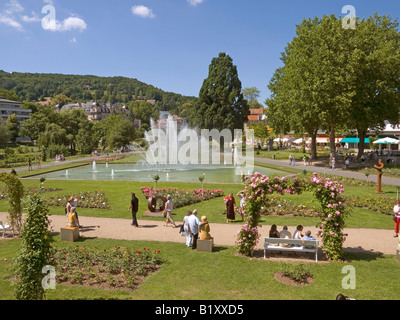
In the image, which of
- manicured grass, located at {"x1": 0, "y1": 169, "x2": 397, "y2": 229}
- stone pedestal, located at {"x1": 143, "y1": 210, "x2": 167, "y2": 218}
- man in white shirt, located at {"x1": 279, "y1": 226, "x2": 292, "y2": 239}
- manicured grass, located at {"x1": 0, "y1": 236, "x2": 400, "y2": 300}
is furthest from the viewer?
stone pedestal, located at {"x1": 143, "y1": 210, "x2": 167, "y2": 218}

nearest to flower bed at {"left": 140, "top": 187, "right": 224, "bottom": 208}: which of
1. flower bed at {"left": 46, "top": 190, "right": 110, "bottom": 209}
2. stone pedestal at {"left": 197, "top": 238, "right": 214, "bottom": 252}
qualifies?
flower bed at {"left": 46, "top": 190, "right": 110, "bottom": 209}

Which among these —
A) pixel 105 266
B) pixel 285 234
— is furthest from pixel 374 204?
pixel 105 266

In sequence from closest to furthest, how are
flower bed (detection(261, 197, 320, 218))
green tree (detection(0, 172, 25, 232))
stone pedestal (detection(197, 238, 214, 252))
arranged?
stone pedestal (detection(197, 238, 214, 252)) < green tree (detection(0, 172, 25, 232)) < flower bed (detection(261, 197, 320, 218))

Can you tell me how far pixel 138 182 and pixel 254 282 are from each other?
64.9 feet

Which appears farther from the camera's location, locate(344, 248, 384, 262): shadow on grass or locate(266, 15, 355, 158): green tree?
locate(266, 15, 355, 158): green tree

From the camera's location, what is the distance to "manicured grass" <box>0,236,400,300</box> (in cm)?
838

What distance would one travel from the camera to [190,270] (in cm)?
1007

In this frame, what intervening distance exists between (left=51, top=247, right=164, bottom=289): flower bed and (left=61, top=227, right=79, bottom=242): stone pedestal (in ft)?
5.19

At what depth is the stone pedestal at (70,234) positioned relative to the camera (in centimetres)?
1317

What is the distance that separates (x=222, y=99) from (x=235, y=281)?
206 ft

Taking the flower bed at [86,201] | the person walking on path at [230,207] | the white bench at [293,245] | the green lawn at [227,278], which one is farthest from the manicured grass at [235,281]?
the flower bed at [86,201]

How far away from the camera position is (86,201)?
64.8 ft

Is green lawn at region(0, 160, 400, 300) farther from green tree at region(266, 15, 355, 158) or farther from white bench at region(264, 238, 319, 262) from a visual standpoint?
green tree at region(266, 15, 355, 158)

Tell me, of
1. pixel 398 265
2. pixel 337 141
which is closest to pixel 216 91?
pixel 337 141
